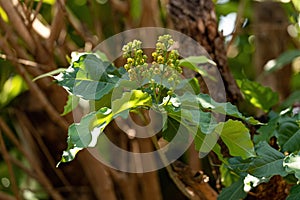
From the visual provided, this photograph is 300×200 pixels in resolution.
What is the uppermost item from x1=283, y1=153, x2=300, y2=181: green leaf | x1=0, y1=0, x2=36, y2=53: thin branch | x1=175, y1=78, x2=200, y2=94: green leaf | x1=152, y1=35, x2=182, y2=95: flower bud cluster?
x1=0, y1=0, x2=36, y2=53: thin branch

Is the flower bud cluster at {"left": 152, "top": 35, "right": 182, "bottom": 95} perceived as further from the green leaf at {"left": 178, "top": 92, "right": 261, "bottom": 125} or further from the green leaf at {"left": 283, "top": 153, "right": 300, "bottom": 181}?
the green leaf at {"left": 283, "top": 153, "right": 300, "bottom": 181}

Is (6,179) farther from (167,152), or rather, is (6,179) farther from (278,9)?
(278,9)

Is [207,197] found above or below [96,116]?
below

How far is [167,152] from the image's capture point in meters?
0.94

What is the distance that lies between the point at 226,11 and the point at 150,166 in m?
0.46

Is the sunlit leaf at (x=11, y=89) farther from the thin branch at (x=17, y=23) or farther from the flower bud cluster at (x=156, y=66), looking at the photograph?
the flower bud cluster at (x=156, y=66)

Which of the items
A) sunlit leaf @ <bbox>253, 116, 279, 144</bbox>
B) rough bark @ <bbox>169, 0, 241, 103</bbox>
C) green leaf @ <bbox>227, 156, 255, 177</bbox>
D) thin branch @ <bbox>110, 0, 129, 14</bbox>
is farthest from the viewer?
thin branch @ <bbox>110, 0, 129, 14</bbox>

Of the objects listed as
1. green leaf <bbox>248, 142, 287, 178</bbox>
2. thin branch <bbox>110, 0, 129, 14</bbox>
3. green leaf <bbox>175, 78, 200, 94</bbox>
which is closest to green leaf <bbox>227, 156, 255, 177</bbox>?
green leaf <bbox>248, 142, 287, 178</bbox>

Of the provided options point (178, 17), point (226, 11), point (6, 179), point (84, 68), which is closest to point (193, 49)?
point (178, 17)


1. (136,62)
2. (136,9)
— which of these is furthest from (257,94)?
(136,9)

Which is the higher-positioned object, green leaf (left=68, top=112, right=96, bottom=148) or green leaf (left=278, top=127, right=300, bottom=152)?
green leaf (left=68, top=112, right=96, bottom=148)

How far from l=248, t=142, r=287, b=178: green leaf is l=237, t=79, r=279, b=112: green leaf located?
0.88 ft

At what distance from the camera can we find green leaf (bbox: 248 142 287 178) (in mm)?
736

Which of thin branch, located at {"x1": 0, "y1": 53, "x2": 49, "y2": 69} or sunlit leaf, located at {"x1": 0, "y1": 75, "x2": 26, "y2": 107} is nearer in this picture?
thin branch, located at {"x1": 0, "y1": 53, "x2": 49, "y2": 69}
